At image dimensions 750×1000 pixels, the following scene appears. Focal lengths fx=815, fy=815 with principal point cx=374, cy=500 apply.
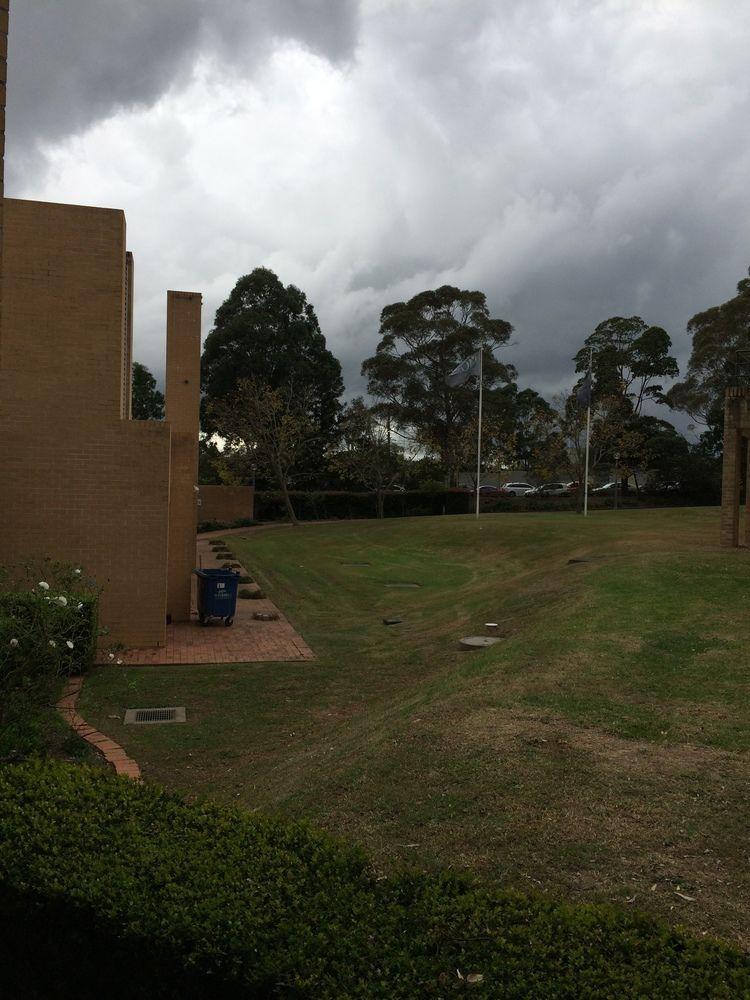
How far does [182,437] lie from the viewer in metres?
15.4

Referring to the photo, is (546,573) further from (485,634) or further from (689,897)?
(689,897)

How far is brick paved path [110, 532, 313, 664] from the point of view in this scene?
12023 millimetres

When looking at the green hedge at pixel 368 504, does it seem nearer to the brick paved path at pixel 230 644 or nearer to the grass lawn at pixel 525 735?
the grass lawn at pixel 525 735

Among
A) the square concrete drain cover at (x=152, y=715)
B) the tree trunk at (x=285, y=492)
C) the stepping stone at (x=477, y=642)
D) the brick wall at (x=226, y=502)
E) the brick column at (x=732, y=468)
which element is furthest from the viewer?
the brick wall at (x=226, y=502)

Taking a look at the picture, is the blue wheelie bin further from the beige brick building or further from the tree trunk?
the tree trunk

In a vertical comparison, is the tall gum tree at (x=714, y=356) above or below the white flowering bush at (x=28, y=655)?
above

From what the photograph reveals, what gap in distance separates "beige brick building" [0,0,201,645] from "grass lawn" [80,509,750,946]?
5.91ft

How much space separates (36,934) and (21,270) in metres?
10.2

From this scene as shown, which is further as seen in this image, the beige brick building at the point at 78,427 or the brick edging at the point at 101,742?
the beige brick building at the point at 78,427

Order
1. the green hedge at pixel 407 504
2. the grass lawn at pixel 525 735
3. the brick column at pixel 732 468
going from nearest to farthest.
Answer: the grass lawn at pixel 525 735
the brick column at pixel 732 468
the green hedge at pixel 407 504

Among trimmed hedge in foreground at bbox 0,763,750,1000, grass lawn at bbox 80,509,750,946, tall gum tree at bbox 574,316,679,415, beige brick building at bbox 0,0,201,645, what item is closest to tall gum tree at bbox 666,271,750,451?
tall gum tree at bbox 574,316,679,415

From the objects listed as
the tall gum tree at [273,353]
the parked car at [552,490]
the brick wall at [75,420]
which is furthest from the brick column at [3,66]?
the parked car at [552,490]

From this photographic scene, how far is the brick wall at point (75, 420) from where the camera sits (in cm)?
1161

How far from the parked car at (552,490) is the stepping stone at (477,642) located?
39383mm
